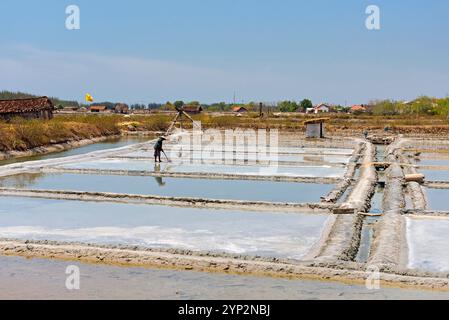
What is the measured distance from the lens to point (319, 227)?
6.06 m

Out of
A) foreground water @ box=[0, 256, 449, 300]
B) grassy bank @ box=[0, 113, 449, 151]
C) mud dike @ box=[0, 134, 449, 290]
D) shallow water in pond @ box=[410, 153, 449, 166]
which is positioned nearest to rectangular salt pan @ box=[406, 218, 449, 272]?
mud dike @ box=[0, 134, 449, 290]

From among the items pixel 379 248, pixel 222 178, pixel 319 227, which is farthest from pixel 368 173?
pixel 379 248

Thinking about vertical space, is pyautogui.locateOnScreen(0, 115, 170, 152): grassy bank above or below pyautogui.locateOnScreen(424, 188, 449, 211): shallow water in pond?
above

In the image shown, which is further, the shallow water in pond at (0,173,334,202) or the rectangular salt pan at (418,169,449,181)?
the rectangular salt pan at (418,169,449,181)

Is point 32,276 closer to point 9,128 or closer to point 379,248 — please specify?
point 379,248

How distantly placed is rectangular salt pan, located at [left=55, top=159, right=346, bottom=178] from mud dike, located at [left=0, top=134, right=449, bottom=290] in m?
0.04

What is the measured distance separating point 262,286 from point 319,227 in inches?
83.1

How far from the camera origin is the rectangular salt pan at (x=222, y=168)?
432 inches

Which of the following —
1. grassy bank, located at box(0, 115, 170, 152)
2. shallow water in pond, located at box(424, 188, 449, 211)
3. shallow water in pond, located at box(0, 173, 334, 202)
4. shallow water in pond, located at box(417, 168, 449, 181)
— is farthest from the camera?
grassy bank, located at box(0, 115, 170, 152)

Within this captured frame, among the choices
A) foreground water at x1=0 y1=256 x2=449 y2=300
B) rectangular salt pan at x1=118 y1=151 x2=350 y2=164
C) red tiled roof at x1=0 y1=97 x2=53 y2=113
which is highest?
red tiled roof at x1=0 y1=97 x2=53 y2=113

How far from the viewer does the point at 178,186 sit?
9242 mm

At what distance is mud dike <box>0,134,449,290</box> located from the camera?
4.65m

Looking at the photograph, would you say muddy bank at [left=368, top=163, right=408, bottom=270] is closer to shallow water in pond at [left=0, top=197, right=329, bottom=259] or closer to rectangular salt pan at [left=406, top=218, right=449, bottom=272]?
rectangular salt pan at [left=406, top=218, right=449, bottom=272]

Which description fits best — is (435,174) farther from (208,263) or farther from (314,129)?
(314,129)
